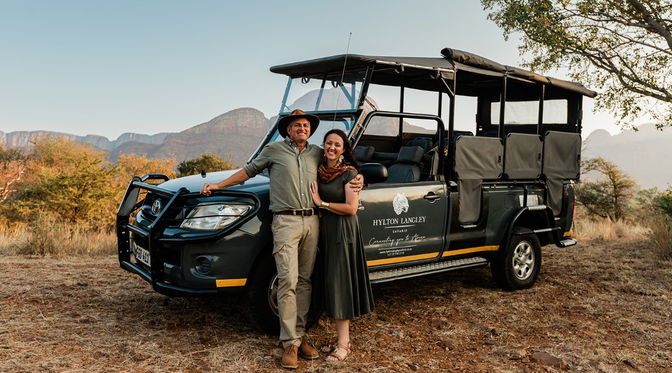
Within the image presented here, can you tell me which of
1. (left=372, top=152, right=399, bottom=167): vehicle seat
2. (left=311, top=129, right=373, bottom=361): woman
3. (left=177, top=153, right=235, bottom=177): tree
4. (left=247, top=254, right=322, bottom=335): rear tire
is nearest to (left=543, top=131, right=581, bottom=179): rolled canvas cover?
(left=372, top=152, right=399, bottom=167): vehicle seat

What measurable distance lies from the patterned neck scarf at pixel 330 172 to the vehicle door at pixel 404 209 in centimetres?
76

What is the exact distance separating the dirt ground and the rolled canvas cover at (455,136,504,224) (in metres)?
1.05

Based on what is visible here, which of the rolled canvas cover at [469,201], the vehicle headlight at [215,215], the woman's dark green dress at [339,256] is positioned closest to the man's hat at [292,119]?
the woman's dark green dress at [339,256]

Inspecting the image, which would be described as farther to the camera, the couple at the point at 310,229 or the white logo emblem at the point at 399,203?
the white logo emblem at the point at 399,203

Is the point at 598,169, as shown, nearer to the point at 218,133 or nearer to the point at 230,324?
the point at 230,324

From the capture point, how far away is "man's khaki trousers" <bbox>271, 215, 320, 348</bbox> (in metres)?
4.13

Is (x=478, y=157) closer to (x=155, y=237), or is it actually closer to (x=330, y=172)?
(x=330, y=172)

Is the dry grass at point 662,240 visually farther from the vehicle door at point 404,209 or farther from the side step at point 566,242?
the vehicle door at point 404,209

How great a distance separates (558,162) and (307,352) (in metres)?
4.64

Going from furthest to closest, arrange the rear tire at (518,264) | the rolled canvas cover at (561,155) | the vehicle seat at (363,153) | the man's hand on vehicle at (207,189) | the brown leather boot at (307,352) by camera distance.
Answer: the rolled canvas cover at (561,155) → the rear tire at (518,264) → the vehicle seat at (363,153) → the man's hand on vehicle at (207,189) → the brown leather boot at (307,352)

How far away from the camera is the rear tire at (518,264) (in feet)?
21.3

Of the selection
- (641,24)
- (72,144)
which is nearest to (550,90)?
(641,24)

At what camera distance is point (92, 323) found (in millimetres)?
5004

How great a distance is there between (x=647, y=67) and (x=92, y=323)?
17096 mm
